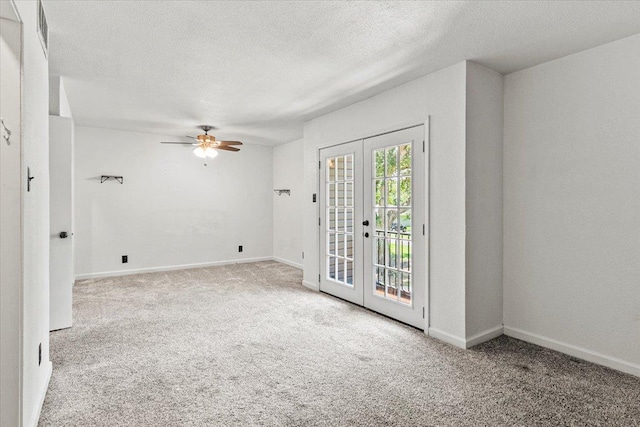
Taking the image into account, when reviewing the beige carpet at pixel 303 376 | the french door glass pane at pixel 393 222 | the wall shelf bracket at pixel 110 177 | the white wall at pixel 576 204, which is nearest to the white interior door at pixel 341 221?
the french door glass pane at pixel 393 222

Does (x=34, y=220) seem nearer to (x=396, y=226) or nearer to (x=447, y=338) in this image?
(x=396, y=226)

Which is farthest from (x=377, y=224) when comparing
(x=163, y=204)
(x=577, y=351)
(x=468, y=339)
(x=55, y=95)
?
(x=163, y=204)

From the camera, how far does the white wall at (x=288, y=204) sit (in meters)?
6.85

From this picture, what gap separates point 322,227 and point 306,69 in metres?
2.28

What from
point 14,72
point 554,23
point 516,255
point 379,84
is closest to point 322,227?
point 379,84

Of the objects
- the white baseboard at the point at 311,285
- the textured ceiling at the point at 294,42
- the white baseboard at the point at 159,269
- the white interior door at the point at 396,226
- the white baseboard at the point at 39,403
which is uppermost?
the textured ceiling at the point at 294,42

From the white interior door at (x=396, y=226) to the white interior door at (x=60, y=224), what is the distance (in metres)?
3.15

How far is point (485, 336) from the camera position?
3.21m

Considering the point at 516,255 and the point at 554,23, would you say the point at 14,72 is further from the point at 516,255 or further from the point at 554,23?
the point at 516,255

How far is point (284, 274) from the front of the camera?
20.2 ft

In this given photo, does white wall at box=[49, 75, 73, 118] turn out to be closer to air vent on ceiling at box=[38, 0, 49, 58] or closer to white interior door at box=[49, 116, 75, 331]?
white interior door at box=[49, 116, 75, 331]

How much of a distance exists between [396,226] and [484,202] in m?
0.91

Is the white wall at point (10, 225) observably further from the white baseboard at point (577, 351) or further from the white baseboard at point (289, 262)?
the white baseboard at point (289, 262)

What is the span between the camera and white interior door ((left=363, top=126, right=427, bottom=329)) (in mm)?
3510
